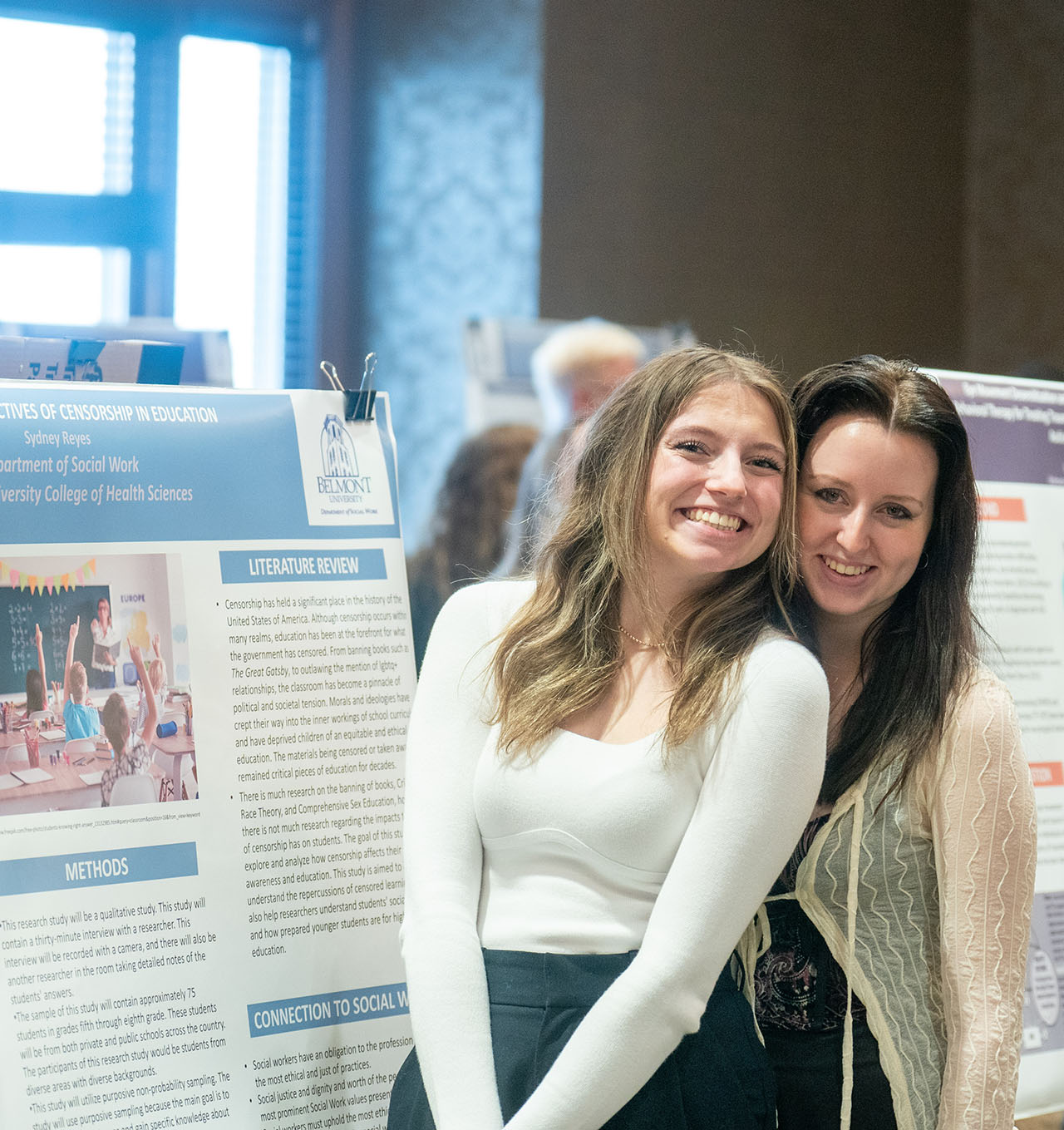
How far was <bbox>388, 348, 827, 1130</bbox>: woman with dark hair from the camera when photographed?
1279 millimetres

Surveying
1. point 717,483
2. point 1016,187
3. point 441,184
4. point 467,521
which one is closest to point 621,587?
point 717,483

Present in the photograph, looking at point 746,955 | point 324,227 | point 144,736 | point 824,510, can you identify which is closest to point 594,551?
point 824,510

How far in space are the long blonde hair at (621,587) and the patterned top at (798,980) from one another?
30 cm

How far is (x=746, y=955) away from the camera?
4.84 feet

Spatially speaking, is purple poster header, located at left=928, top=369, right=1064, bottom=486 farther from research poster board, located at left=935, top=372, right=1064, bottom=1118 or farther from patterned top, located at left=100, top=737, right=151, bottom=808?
patterned top, located at left=100, top=737, right=151, bottom=808

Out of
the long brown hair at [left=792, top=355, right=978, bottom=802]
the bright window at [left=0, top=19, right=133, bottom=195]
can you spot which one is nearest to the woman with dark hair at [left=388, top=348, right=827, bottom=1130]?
the long brown hair at [left=792, top=355, right=978, bottom=802]

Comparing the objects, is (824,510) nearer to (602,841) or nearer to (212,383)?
(602,841)

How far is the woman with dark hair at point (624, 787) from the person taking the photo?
1279mm

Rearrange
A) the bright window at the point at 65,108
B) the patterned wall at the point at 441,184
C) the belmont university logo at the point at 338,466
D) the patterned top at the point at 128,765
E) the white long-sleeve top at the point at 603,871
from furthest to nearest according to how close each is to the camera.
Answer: the patterned wall at the point at 441,184, the bright window at the point at 65,108, the belmont university logo at the point at 338,466, the patterned top at the point at 128,765, the white long-sleeve top at the point at 603,871

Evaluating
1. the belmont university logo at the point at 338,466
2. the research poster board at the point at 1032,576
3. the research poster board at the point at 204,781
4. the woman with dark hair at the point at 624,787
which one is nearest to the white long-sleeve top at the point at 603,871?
the woman with dark hair at the point at 624,787

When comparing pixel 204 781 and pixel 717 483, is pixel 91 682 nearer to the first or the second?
pixel 204 781

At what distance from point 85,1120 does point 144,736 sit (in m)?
0.49

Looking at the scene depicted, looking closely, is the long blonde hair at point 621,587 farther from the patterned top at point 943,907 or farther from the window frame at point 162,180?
the window frame at point 162,180

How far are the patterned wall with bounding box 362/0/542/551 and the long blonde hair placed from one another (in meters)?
2.94
